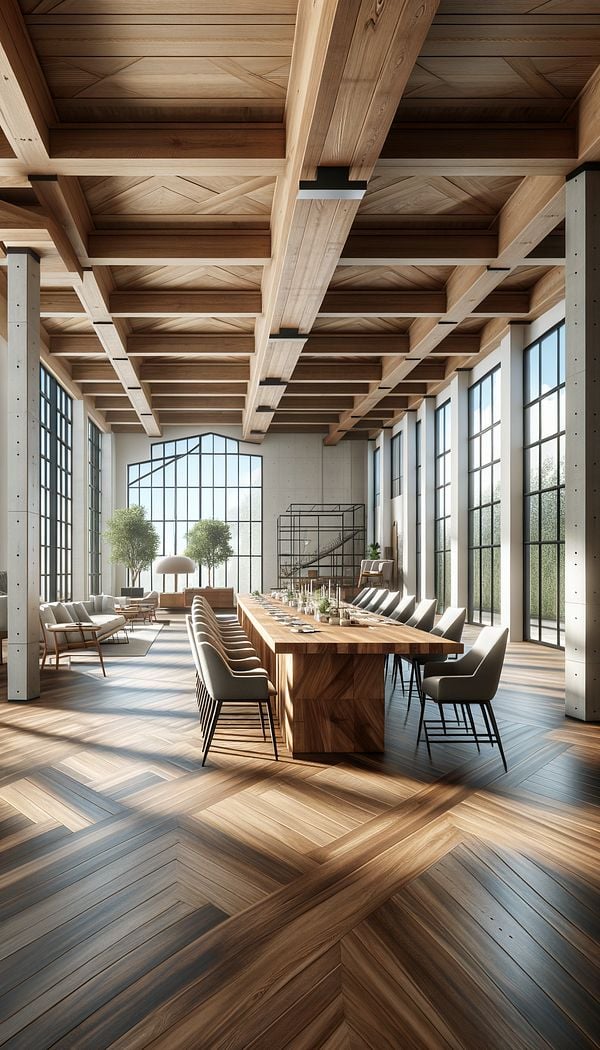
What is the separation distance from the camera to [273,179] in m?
6.52

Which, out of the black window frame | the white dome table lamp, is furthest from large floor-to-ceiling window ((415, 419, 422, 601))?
the white dome table lamp

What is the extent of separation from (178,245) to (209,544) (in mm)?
12232

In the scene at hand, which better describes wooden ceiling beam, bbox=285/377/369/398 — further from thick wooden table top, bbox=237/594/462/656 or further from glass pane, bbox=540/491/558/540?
thick wooden table top, bbox=237/594/462/656

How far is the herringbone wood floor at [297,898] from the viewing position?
206cm

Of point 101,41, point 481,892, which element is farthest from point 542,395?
point 481,892

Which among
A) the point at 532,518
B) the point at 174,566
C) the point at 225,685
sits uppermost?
the point at 532,518

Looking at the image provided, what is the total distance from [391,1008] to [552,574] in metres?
9.32

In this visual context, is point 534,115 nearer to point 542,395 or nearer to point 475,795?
point 475,795

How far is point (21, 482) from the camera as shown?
271 inches

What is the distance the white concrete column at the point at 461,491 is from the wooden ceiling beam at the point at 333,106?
23.1ft

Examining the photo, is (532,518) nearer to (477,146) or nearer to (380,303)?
(380,303)

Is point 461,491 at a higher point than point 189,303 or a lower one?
lower

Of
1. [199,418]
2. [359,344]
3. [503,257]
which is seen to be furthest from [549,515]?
[199,418]

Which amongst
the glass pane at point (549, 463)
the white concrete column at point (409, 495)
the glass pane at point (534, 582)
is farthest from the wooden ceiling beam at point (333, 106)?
the white concrete column at point (409, 495)
